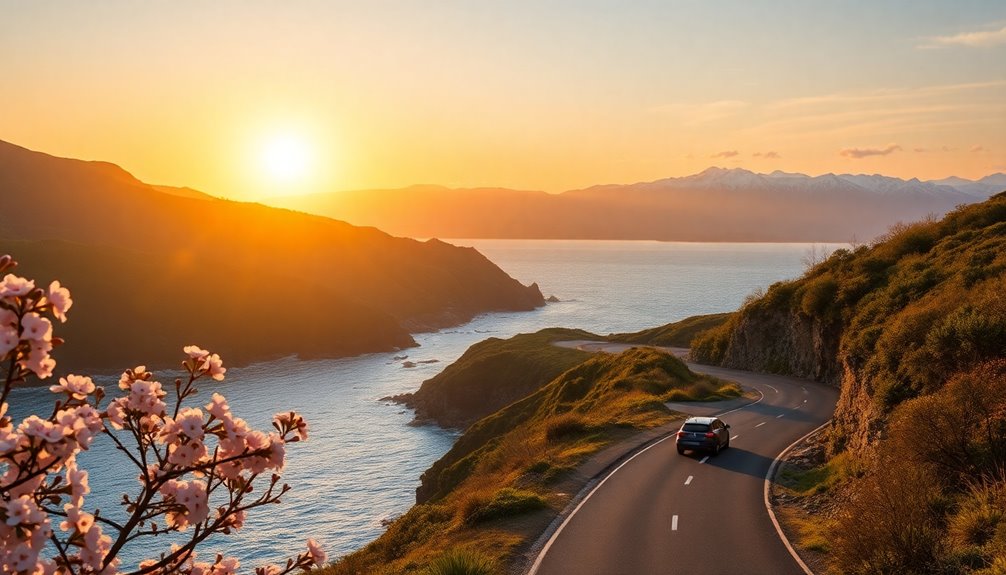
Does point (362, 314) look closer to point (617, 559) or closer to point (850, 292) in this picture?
point (850, 292)

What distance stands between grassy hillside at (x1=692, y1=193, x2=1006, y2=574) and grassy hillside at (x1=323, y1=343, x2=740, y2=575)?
32.1ft

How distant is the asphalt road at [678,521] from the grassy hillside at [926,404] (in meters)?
2.45

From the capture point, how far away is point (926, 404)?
19641 mm

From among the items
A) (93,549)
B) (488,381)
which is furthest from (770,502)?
(488,381)

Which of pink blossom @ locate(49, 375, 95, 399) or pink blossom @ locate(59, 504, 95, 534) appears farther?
pink blossom @ locate(49, 375, 95, 399)

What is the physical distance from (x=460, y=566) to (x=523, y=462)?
1628cm

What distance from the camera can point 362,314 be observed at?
157 metres

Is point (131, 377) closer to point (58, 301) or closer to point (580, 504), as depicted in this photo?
point (58, 301)

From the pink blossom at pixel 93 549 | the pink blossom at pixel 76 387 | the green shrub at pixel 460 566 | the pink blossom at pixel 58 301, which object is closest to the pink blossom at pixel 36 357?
the pink blossom at pixel 58 301

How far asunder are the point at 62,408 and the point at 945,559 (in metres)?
16.7

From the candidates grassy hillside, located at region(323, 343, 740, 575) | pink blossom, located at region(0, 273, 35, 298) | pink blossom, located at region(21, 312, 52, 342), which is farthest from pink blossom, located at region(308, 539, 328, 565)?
grassy hillside, located at region(323, 343, 740, 575)

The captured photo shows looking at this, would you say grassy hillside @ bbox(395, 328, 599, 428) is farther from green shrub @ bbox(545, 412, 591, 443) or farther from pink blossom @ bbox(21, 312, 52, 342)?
pink blossom @ bbox(21, 312, 52, 342)

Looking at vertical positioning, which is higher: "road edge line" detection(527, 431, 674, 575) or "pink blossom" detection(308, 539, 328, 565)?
"pink blossom" detection(308, 539, 328, 565)

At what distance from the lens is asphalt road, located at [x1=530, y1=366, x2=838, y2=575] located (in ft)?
61.6
